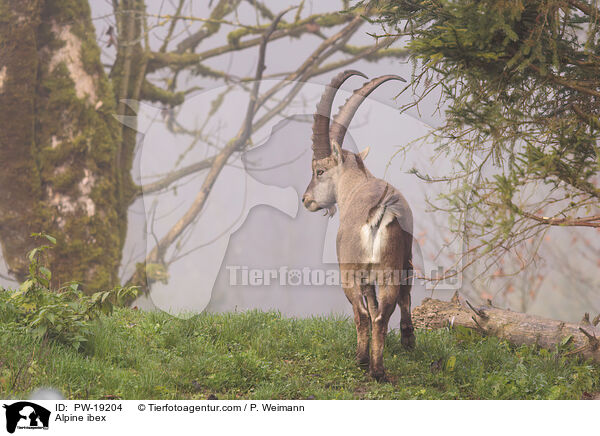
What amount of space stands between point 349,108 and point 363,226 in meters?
1.18

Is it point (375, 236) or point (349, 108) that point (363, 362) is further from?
point (349, 108)

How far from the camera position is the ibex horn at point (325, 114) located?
4.66m

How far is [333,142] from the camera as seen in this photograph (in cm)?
468

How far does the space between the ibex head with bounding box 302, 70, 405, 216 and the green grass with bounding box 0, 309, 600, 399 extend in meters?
1.51

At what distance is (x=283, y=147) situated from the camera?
616 centimetres

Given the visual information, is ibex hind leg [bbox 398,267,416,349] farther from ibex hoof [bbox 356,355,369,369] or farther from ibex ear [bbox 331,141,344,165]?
ibex ear [bbox 331,141,344,165]

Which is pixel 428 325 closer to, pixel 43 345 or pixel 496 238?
pixel 496 238

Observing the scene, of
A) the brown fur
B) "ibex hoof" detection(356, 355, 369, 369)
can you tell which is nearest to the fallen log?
the brown fur

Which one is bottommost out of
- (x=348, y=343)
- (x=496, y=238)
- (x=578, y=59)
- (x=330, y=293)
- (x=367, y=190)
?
(x=348, y=343)

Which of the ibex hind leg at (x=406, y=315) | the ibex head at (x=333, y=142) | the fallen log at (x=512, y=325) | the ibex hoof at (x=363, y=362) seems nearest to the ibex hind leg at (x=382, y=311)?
the ibex hoof at (x=363, y=362)

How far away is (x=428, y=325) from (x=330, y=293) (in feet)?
3.86

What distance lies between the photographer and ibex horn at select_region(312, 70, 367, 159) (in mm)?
4656

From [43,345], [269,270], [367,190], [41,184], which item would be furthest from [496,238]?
[41,184]

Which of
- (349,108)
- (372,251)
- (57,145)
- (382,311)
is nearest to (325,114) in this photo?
(349,108)
